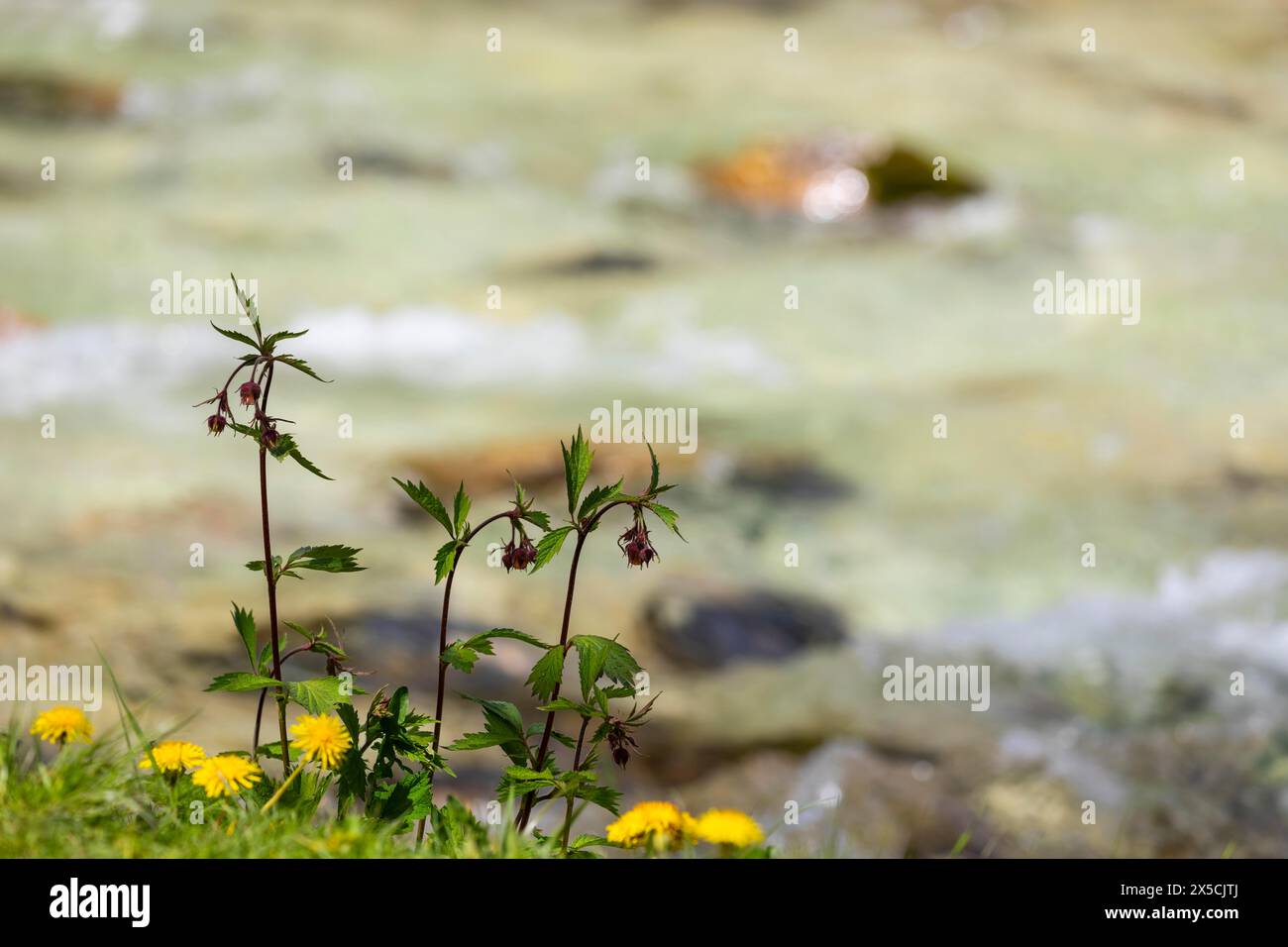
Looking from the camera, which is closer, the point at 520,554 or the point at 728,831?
the point at 728,831

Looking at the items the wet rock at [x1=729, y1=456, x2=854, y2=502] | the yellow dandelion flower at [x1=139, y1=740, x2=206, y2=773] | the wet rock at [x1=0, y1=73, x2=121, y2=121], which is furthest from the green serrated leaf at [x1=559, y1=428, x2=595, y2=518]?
the wet rock at [x1=0, y1=73, x2=121, y2=121]

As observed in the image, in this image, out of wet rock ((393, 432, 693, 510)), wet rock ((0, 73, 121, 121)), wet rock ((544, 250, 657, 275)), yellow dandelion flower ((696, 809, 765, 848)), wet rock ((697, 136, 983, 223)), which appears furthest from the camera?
wet rock ((0, 73, 121, 121))

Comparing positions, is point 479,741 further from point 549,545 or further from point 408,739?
point 549,545

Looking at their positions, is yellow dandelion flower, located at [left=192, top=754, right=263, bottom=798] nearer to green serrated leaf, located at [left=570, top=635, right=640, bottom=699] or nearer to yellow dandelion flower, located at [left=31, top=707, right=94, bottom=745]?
yellow dandelion flower, located at [left=31, top=707, right=94, bottom=745]

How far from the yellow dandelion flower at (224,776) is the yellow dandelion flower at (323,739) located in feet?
0.37

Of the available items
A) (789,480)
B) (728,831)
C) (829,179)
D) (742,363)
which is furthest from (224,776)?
(829,179)

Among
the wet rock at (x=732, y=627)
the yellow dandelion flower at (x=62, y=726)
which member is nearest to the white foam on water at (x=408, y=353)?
the wet rock at (x=732, y=627)

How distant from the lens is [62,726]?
246cm

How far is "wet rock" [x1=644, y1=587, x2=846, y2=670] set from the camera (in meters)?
7.75

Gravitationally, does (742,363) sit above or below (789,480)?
above

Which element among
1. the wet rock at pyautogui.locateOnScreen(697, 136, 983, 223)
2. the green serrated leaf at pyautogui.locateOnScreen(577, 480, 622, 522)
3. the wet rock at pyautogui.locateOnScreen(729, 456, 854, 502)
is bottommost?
the green serrated leaf at pyautogui.locateOnScreen(577, 480, 622, 522)

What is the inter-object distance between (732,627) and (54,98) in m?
13.9

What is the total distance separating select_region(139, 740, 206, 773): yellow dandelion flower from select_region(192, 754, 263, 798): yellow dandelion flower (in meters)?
0.05

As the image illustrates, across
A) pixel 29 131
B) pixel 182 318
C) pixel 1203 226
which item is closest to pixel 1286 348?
pixel 1203 226
